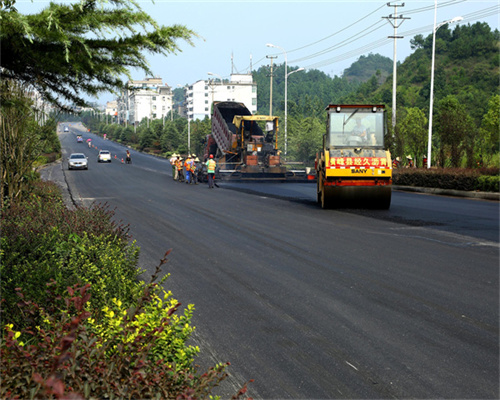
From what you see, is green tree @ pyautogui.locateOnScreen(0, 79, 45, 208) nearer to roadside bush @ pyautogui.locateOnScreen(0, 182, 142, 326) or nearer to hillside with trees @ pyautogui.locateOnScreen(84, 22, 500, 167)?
roadside bush @ pyautogui.locateOnScreen(0, 182, 142, 326)

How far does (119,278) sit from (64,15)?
9.16ft

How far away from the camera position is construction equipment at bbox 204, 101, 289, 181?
3747cm

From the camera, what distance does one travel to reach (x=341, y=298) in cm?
867

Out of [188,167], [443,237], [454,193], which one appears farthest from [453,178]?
[188,167]

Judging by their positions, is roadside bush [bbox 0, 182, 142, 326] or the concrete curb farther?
the concrete curb

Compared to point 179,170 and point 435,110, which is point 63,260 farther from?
point 435,110

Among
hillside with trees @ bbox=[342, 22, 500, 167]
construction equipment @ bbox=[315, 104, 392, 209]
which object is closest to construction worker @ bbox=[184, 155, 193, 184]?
hillside with trees @ bbox=[342, 22, 500, 167]

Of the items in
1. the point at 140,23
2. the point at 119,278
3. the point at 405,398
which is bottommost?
the point at 405,398

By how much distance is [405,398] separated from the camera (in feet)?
17.4

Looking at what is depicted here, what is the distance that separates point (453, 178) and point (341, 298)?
21.0 m

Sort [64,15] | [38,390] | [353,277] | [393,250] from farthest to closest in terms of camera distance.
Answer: [393,250], [353,277], [64,15], [38,390]

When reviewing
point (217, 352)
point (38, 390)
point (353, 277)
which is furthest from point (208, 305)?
point (38, 390)

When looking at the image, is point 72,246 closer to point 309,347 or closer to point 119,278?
point 119,278

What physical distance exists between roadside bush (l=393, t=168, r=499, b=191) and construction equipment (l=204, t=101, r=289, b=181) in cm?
844
